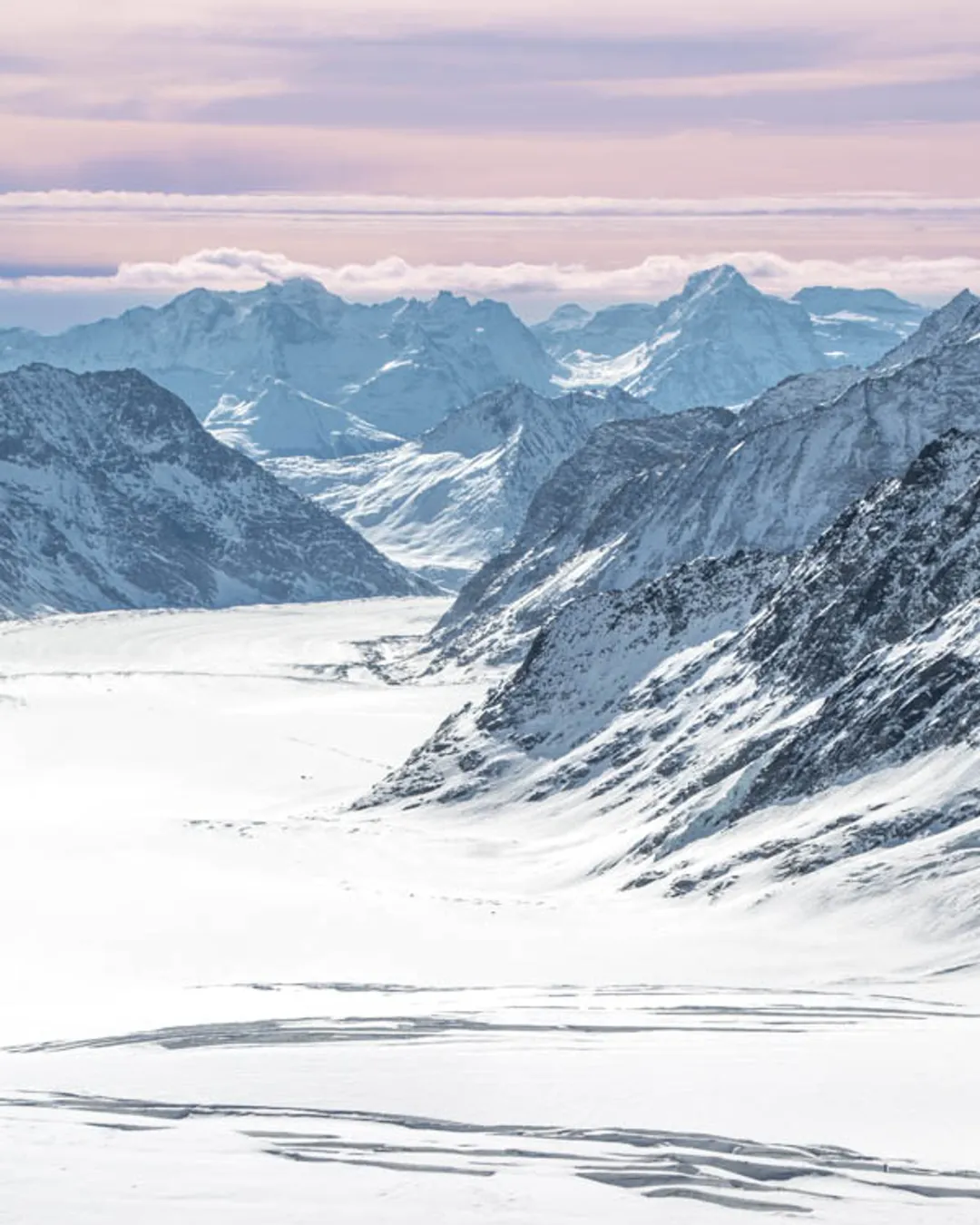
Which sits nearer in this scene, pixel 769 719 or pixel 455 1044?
pixel 455 1044

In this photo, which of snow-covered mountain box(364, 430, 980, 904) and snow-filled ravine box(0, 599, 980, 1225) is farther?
snow-covered mountain box(364, 430, 980, 904)

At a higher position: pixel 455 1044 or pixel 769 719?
pixel 769 719

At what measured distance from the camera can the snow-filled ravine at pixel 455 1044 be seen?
1868 inches

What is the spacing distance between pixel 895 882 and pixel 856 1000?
1881 cm

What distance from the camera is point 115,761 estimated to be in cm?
19875

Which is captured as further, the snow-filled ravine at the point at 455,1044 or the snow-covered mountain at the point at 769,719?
the snow-covered mountain at the point at 769,719

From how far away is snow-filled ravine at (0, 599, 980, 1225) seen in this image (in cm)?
4744

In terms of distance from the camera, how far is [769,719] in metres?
127

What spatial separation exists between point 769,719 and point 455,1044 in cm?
6509

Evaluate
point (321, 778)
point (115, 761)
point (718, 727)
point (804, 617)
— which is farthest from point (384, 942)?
point (115, 761)

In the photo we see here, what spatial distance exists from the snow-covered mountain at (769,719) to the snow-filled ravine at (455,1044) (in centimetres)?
427

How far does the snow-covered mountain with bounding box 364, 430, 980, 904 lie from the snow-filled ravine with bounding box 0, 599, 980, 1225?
14.0 feet

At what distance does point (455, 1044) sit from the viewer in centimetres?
6512

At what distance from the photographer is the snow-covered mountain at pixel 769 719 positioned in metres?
103
